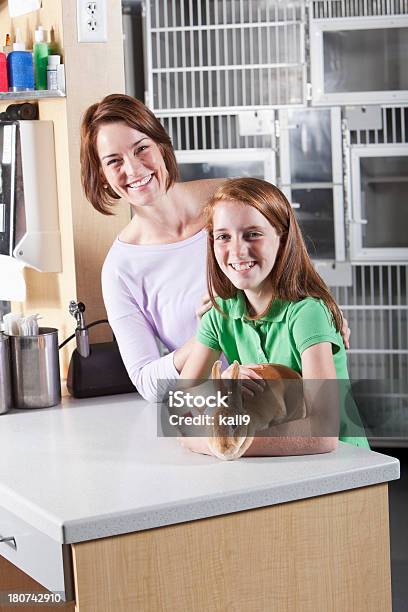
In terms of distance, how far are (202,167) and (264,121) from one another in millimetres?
327

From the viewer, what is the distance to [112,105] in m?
2.12

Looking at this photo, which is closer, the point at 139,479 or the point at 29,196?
the point at 139,479

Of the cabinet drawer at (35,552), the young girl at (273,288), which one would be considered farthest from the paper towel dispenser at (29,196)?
the cabinet drawer at (35,552)

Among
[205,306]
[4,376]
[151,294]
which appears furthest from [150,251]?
[4,376]

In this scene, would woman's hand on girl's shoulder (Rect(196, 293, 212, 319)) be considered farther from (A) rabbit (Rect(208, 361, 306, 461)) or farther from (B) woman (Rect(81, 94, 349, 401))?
(A) rabbit (Rect(208, 361, 306, 461))

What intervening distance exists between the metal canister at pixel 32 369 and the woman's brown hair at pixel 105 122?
36 centimetres

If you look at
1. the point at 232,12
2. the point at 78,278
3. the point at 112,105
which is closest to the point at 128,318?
the point at 78,278

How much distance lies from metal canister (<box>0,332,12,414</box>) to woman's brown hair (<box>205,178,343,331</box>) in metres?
0.69

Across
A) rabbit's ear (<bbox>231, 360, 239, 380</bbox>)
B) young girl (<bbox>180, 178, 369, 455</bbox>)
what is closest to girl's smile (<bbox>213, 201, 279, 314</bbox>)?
young girl (<bbox>180, 178, 369, 455</bbox>)

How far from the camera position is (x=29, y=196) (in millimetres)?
2410

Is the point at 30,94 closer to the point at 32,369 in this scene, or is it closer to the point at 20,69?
the point at 20,69

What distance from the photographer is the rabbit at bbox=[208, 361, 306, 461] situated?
64.1 inches

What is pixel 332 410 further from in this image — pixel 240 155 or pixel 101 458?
pixel 240 155

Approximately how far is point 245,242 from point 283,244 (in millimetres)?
78
